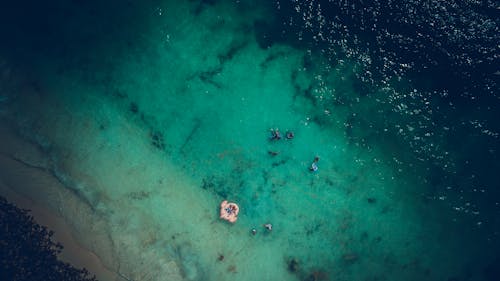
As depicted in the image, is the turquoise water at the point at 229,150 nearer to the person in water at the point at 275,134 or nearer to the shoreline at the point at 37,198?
the person in water at the point at 275,134

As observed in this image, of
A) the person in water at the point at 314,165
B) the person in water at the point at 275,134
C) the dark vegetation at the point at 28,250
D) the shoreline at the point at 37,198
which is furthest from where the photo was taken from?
the person in water at the point at 314,165

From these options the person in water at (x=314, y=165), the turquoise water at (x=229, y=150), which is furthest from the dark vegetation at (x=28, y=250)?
the person in water at (x=314, y=165)

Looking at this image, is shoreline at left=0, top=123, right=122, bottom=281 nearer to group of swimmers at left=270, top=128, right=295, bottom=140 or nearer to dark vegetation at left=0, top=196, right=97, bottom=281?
dark vegetation at left=0, top=196, right=97, bottom=281

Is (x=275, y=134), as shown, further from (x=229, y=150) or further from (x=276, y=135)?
Result: (x=229, y=150)

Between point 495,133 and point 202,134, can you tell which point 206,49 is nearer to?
point 202,134

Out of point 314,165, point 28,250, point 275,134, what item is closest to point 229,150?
point 275,134

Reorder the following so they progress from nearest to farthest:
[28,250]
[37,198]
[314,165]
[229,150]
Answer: [28,250] < [37,198] < [229,150] < [314,165]

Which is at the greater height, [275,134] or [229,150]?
[275,134]
